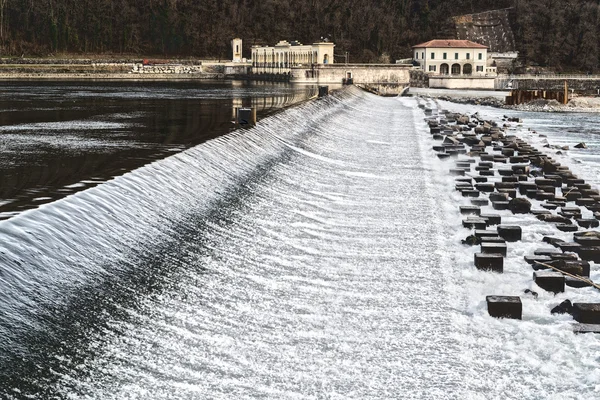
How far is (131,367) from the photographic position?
704 centimetres

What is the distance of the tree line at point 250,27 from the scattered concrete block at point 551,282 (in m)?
102

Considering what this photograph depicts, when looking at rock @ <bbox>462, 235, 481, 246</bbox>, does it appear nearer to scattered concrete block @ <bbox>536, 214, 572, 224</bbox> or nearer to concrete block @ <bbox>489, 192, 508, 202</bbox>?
scattered concrete block @ <bbox>536, 214, 572, 224</bbox>

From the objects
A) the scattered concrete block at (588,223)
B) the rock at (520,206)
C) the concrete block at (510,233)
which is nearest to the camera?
the concrete block at (510,233)

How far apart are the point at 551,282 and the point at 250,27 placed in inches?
4402

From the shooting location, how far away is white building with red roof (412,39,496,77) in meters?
97.0

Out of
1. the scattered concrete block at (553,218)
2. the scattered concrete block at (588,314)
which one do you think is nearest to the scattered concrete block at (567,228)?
Answer: the scattered concrete block at (553,218)

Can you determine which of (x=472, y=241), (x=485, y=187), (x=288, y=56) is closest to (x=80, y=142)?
(x=485, y=187)

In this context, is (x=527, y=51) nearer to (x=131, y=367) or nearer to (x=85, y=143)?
(x=85, y=143)

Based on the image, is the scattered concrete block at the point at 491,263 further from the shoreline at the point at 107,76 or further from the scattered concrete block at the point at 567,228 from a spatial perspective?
the shoreline at the point at 107,76

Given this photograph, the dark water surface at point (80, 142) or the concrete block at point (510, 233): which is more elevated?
the dark water surface at point (80, 142)

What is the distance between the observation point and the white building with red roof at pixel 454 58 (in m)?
97.0

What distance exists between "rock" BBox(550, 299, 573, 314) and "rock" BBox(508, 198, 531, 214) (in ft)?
19.5

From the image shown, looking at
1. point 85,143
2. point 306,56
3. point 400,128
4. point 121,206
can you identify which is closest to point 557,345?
point 121,206

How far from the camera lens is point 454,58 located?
97250 millimetres
